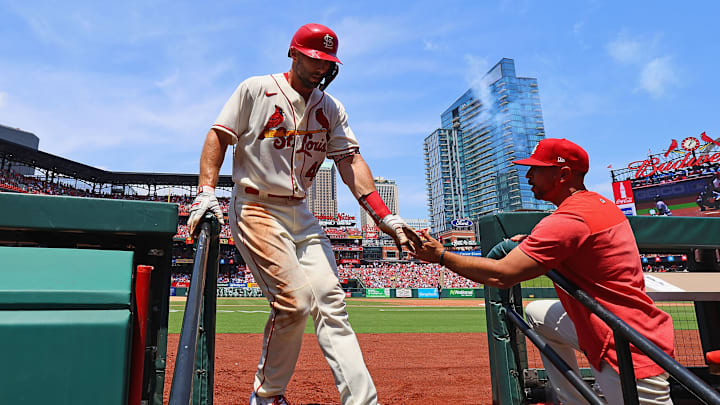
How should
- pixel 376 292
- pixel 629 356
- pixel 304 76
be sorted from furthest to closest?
1. pixel 376 292
2. pixel 304 76
3. pixel 629 356

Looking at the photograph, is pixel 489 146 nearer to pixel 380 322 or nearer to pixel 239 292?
pixel 239 292

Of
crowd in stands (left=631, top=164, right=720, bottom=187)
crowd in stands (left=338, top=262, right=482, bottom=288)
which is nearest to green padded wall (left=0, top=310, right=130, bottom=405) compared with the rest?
crowd in stands (left=338, top=262, right=482, bottom=288)

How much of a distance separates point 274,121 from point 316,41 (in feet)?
1.61

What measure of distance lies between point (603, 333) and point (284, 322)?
147 cm

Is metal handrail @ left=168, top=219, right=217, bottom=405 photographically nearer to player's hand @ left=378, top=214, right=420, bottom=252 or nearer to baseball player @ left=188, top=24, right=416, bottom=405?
baseball player @ left=188, top=24, right=416, bottom=405

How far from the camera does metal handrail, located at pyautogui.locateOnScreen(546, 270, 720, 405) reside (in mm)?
1066

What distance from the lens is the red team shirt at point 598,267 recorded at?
1.89 m

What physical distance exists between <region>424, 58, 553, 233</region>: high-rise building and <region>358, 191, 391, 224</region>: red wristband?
325 ft

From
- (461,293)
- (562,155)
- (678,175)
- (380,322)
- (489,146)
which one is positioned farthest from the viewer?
(489,146)

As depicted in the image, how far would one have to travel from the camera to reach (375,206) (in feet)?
8.47

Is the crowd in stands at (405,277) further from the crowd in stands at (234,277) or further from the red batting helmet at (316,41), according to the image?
the red batting helmet at (316,41)

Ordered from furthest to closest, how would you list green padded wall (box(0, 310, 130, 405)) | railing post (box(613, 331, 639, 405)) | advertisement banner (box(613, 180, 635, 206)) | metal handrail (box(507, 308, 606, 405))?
advertisement banner (box(613, 180, 635, 206)) < metal handrail (box(507, 308, 606, 405)) < railing post (box(613, 331, 639, 405)) < green padded wall (box(0, 310, 130, 405))

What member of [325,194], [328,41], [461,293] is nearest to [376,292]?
[461,293]

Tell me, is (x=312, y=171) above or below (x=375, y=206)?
above
